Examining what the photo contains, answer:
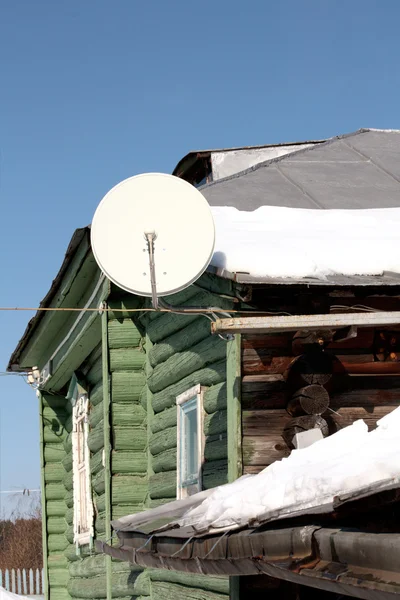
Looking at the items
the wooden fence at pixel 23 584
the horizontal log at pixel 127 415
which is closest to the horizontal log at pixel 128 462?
the horizontal log at pixel 127 415

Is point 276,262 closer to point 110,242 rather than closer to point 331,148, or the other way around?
point 110,242

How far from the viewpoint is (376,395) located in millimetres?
7648

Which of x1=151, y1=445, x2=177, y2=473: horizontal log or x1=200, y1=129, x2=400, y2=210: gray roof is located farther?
x1=151, y1=445, x2=177, y2=473: horizontal log

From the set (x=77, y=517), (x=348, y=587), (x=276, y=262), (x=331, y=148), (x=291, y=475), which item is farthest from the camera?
(x=77, y=517)

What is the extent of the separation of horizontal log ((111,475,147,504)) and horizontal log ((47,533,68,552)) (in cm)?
549

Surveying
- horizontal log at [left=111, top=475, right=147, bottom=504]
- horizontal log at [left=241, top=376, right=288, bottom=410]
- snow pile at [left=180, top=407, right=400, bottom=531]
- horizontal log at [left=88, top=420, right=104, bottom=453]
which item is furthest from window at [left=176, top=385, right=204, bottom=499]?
horizontal log at [left=88, top=420, right=104, bottom=453]

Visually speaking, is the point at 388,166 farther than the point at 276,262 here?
Yes

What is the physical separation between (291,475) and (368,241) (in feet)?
10.3

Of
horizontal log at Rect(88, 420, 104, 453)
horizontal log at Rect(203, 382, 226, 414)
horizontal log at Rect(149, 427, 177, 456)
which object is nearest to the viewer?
horizontal log at Rect(203, 382, 226, 414)

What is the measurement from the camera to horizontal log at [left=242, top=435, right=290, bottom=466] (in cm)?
729

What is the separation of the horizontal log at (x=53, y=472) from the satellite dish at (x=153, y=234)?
27.6 ft

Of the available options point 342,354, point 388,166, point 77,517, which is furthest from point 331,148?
point 77,517

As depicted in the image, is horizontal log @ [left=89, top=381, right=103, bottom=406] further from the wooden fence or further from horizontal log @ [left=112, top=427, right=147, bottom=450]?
the wooden fence

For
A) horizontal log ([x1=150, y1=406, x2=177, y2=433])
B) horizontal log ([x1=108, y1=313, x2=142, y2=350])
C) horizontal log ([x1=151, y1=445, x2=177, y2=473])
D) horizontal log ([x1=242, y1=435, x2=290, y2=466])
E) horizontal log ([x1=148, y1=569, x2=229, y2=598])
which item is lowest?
horizontal log ([x1=148, y1=569, x2=229, y2=598])
